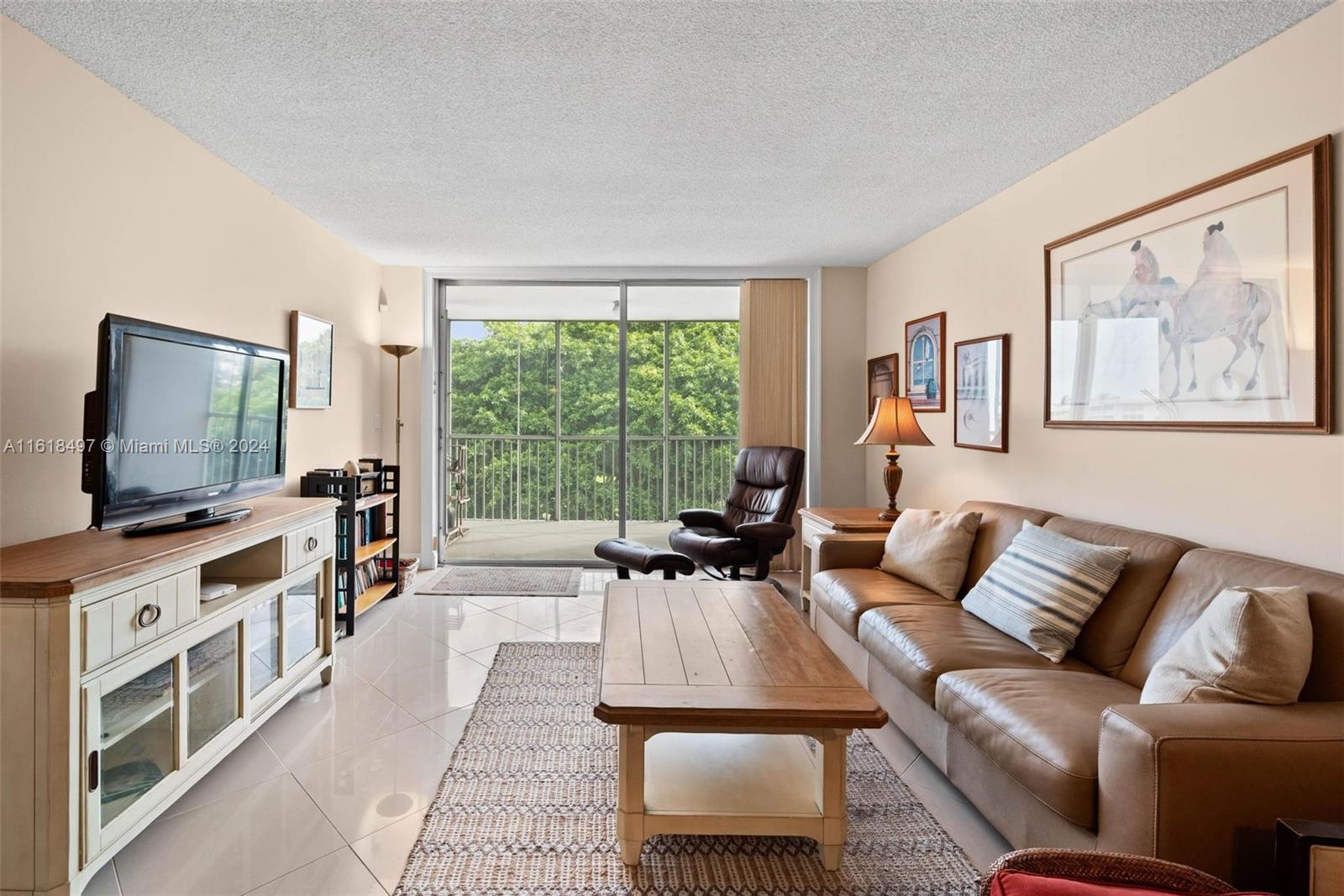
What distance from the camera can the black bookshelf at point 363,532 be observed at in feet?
12.2

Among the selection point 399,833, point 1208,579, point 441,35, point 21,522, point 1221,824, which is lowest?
point 399,833

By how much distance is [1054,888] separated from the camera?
1.11 metres

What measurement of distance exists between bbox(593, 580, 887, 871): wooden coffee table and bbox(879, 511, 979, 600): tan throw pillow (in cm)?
96

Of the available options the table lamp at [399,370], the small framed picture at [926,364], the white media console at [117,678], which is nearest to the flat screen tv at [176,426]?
the white media console at [117,678]

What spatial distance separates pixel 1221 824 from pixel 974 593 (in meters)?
1.34

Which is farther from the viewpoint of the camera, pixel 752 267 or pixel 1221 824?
pixel 752 267

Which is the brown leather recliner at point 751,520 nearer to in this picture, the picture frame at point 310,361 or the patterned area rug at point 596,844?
the patterned area rug at point 596,844

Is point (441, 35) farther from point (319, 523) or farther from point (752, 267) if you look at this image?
point (752, 267)

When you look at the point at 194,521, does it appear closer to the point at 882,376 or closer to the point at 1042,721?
the point at 1042,721

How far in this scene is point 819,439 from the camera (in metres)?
5.25

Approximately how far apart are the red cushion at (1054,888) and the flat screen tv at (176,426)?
2.39 metres

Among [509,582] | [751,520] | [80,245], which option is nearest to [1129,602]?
[751,520]

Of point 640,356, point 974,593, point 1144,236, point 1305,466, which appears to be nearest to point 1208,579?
point 1305,466

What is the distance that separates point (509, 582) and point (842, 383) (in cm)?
295
